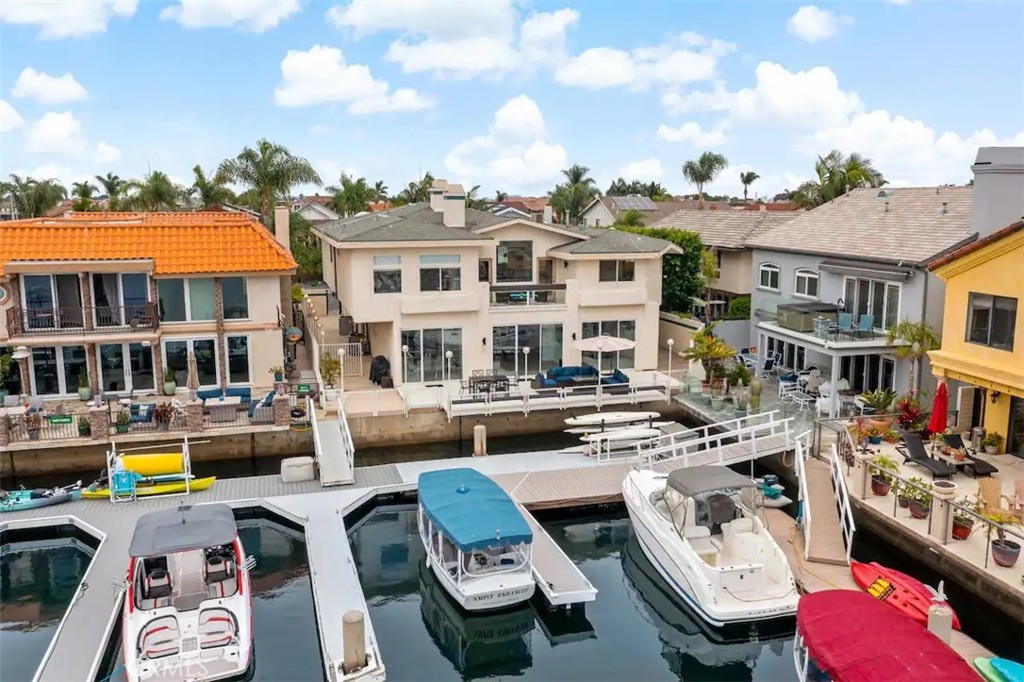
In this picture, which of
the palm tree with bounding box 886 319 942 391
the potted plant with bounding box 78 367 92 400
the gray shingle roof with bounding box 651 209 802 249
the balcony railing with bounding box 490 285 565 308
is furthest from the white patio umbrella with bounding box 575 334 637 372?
the potted plant with bounding box 78 367 92 400

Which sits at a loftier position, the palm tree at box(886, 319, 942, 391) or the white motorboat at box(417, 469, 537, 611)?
the palm tree at box(886, 319, 942, 391)

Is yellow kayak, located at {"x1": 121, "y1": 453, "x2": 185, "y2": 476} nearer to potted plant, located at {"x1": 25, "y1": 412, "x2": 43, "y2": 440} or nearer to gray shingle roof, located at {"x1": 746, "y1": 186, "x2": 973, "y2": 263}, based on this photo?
potted plant, located at {"x1": 25, "y1": 412, "x2": 43, "y2": 440}

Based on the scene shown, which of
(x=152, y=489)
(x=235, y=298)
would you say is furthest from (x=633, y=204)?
(x=152, y=489)

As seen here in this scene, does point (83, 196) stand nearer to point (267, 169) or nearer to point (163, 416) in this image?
point (267, 169)

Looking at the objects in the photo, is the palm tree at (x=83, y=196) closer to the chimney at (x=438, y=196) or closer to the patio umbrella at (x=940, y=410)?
the chimney at (x=438, y=196)

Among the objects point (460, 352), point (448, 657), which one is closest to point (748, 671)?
point (448, 657)
